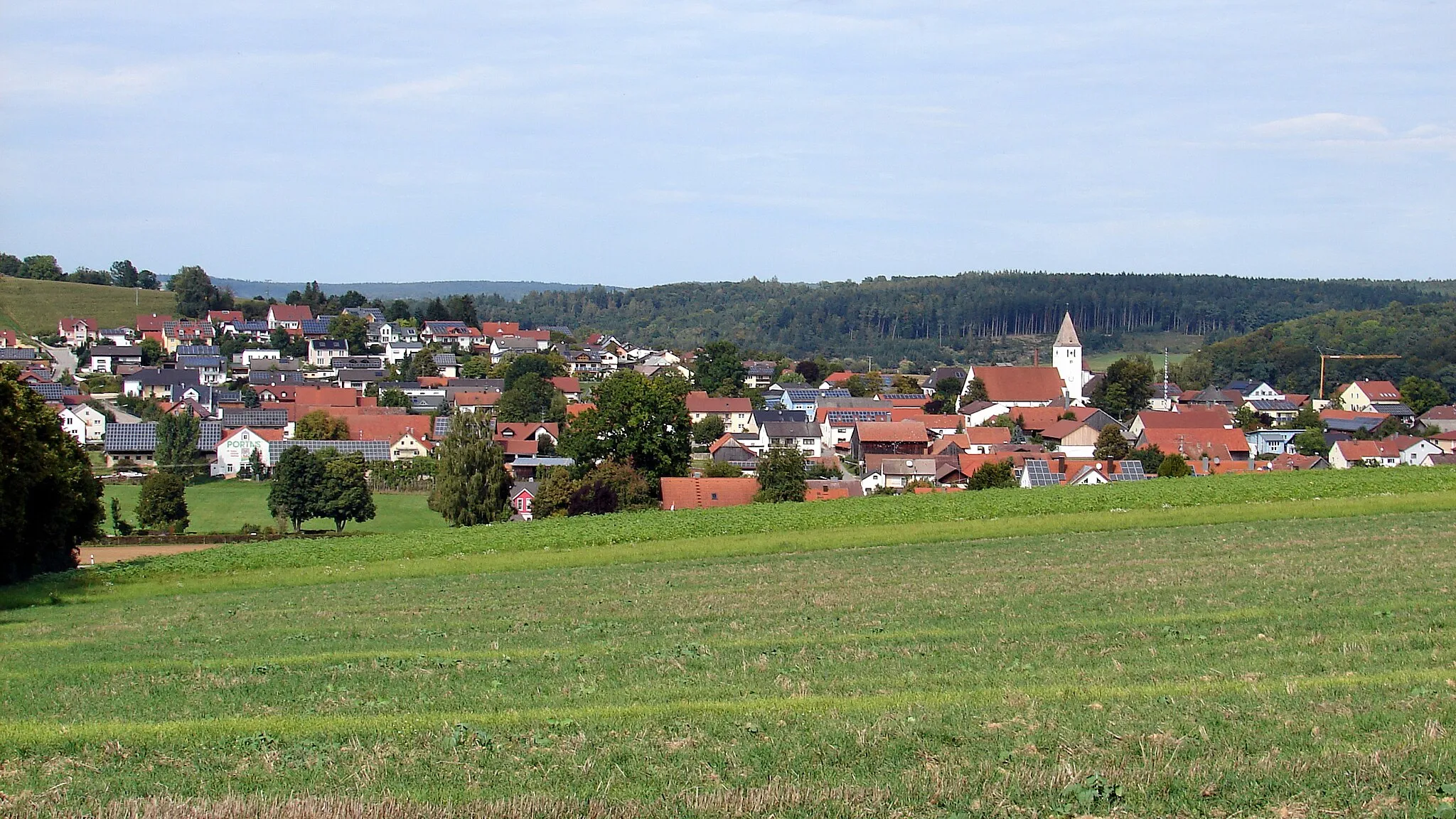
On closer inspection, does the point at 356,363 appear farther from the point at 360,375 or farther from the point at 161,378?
the point at 161,378

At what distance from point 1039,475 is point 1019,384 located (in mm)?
59161

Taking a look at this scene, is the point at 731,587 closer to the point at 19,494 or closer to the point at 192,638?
the point at 192,638

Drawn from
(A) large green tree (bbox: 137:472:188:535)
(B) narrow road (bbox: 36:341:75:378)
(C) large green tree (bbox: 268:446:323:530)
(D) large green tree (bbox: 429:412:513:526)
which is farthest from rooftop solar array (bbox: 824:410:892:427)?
(B) narrow road (bbox: 36:341:75:378)

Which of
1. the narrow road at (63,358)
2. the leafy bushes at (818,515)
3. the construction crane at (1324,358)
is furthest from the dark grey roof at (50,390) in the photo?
the construction crane at (1324,358)

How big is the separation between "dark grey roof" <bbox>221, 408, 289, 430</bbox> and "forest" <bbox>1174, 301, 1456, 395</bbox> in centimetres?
11528

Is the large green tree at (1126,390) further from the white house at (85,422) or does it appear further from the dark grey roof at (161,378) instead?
the dark grey roof at (161,378)

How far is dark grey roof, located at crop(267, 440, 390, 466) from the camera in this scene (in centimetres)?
9338

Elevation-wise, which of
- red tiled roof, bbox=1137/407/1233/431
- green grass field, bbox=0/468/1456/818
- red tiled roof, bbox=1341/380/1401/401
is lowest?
red tiled roof, bbox=1137/407/1233/431

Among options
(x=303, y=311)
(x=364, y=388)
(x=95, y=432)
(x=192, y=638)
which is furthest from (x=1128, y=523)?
(x=303, y=311)

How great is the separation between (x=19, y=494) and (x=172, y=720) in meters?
23.6

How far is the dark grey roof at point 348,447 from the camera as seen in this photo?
93.4 m

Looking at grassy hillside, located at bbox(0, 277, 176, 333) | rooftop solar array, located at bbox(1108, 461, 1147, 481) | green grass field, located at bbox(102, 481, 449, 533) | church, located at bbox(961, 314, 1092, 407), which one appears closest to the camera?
green grass field, located at bbox(102, 481, 449, 533)

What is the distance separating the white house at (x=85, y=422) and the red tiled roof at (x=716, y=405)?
171ft

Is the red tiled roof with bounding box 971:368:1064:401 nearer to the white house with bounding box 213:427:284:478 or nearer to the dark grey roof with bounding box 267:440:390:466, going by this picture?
the dark grey roof with bounding box 267:440:390:466
